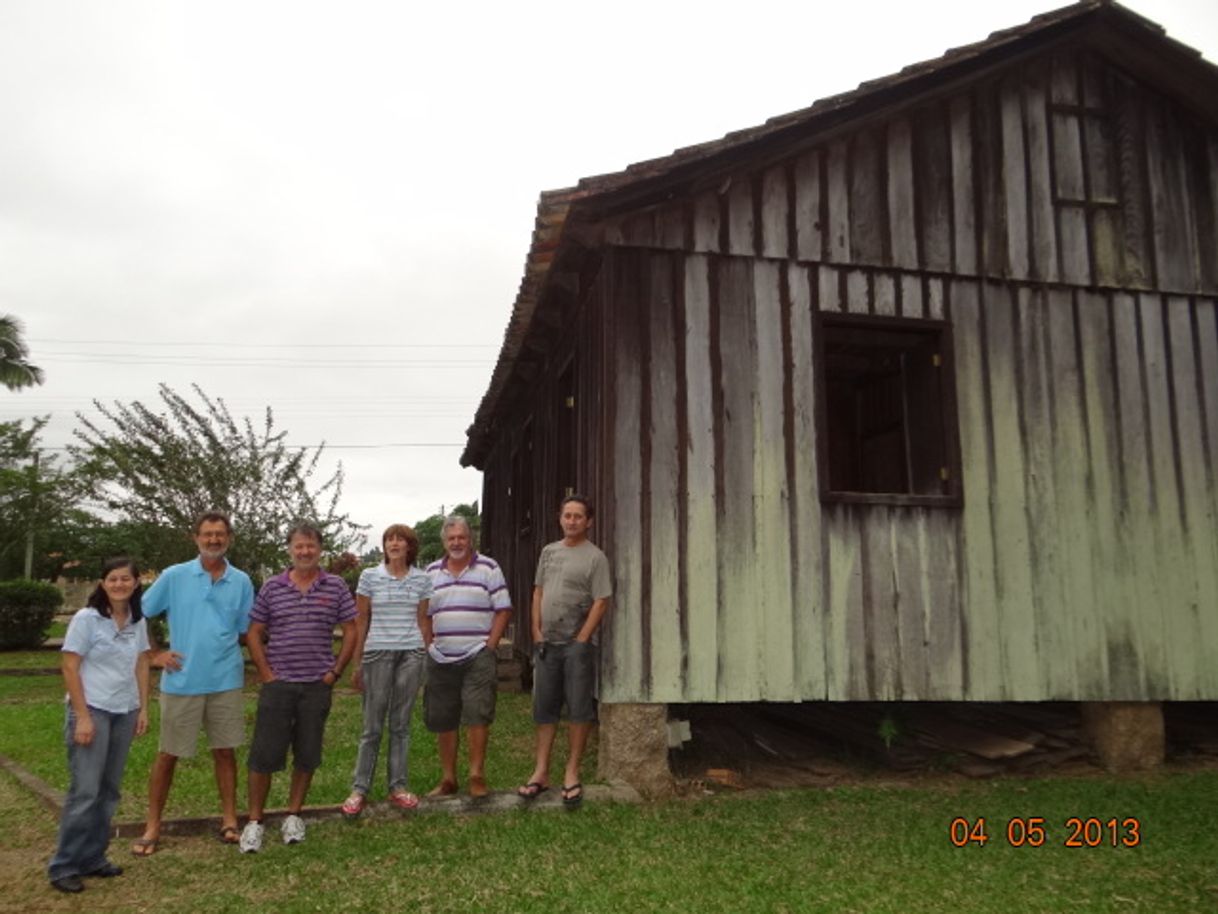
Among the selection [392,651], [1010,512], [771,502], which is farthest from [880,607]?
[392,651]

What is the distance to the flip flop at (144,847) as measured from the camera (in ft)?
16.5

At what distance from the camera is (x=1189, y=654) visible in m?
7.42

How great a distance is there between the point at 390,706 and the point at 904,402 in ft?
16.4

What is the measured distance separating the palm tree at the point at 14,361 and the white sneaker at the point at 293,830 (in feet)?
119

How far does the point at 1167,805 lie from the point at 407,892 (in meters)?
4.95

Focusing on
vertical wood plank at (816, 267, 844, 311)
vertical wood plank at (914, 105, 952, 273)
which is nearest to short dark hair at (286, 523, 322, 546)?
vertical wood plank at (816, 267, 844, 311)

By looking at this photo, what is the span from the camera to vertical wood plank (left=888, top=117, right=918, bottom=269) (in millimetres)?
7387

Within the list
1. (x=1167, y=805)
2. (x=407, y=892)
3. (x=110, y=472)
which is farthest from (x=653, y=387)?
(x=110, y=472)

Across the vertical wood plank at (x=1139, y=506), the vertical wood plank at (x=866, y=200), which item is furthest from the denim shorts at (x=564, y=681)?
the vertical wood plank at (x=1139, y=506)

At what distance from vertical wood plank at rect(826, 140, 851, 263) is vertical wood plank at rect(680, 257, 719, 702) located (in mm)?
1049

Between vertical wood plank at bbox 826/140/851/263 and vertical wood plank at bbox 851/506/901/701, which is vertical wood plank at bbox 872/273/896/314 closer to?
vertical wood plank at bbox 826/140/851/263

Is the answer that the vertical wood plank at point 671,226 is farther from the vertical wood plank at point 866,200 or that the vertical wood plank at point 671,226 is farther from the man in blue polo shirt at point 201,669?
the man in blue polo shirt at point 201,669

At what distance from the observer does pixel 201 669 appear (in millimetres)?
5184

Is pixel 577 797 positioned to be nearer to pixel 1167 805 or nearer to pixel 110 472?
pixel 1167 805
